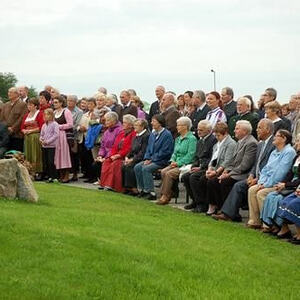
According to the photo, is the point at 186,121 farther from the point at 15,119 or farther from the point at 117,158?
the point at 15,119

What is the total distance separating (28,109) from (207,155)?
5.92 metres

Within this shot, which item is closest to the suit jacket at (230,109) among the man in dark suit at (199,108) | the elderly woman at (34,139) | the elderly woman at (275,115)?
the man in dark suit at (199,108)

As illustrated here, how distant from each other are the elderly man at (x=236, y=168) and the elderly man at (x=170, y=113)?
2.96 metres

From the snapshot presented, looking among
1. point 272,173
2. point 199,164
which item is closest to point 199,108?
point 199,164

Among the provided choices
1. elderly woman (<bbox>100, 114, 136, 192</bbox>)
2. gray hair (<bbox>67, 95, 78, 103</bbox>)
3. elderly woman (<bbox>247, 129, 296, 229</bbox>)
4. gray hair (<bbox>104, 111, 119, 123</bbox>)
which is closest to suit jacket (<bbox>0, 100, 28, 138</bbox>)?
gray hair (<bbox>67, 95, 78, 103</bbox>)

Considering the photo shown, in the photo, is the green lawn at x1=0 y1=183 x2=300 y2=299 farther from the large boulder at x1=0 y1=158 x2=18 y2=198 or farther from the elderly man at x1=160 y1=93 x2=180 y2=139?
the elderly man at x1=160 y1=93 x2=180 y2=139

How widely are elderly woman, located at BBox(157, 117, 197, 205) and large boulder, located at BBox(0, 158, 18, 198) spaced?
10.8 ft

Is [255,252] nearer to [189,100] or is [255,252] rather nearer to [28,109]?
[189,100]

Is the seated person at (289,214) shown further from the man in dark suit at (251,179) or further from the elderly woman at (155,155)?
the elderly woman at (155,155)

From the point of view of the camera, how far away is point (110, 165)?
16109 mm

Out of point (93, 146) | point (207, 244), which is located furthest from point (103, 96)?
point (207, 244)

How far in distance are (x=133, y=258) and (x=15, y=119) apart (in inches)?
412

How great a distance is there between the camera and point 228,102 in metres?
14.8

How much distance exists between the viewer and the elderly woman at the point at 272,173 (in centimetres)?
1154
